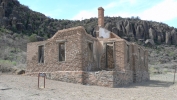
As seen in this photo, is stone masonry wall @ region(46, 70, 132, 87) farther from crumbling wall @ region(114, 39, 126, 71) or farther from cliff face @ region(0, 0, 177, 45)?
cliff face @ region(0, 0, 177, 45)

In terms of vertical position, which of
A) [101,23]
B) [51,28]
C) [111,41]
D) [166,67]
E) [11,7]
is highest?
[11,7]

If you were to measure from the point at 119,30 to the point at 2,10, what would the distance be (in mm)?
29734

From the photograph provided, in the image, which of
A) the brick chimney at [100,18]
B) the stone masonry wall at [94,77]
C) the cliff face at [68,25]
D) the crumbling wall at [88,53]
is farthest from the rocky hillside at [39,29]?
the brick chimney at [100,18]

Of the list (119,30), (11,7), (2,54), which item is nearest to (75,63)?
(2,54)

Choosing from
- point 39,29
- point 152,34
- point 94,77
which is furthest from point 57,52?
point 152,34

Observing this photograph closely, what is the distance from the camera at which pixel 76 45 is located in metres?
16.5

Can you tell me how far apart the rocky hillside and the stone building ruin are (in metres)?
4.56

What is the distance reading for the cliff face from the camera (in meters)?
45.6

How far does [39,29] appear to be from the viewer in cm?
4806

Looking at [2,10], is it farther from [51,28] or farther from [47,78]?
[47,78]

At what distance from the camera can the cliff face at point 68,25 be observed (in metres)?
45.6

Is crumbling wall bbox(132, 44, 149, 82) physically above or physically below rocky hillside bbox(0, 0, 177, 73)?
below

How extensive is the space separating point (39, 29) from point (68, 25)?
970 cm

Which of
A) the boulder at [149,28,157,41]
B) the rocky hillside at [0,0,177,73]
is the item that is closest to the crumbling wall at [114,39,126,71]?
the rocky hillside at [0,0,177,73]
